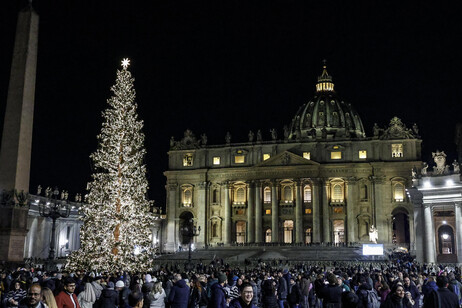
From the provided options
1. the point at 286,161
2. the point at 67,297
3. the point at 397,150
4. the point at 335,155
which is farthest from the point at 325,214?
the point at 67,297

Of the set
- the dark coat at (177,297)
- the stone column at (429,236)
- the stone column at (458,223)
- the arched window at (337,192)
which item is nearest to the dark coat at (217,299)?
the dark coat at (177,297)

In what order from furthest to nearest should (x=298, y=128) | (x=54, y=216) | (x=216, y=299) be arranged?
(x=298, y=128), (x=54, y=216), (x=216, y=299)

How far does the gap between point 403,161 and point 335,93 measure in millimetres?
35397

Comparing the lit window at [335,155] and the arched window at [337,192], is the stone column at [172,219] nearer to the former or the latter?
the arched window at [337,192]

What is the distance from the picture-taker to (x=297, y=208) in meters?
79.8

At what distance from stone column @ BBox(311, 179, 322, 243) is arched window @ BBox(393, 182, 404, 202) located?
1093 centimetres

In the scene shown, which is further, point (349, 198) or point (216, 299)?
point (349, 198)

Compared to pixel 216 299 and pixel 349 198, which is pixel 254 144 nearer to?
pixel 349 198

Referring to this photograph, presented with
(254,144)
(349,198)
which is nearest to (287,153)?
(254,144)

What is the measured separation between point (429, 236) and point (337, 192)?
3608cm

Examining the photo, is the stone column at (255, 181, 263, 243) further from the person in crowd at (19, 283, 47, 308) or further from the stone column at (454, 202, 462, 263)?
the person in crowd at (19, 283, 47, 308)

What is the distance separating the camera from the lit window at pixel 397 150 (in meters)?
78.1

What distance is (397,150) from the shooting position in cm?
7838

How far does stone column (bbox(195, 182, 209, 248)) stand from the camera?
82750mm
